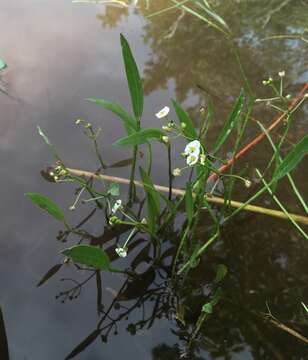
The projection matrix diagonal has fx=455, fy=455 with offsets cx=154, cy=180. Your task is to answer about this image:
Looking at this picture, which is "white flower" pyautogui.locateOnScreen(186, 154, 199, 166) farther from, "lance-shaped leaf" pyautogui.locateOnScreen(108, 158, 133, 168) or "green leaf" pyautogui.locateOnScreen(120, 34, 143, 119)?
"lance-shaped leaf" pyautogui.locateOnScreen(108, 158, 133, 168)

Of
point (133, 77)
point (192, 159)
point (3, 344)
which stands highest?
point (133, 77)

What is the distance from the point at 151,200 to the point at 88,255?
0.63 feet

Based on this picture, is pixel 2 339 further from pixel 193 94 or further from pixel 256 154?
pixel 193 94

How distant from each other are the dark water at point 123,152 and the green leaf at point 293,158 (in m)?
0.31

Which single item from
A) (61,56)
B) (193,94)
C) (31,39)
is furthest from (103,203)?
(31,39)

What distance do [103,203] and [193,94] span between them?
566 millimetres

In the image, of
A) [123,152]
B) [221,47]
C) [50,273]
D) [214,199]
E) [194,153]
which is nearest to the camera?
[194,153]

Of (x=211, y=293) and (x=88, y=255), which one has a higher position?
(x=88, y=255)

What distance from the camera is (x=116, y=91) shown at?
4.84 feet

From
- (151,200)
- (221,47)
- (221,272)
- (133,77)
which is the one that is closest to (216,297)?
(221,272)

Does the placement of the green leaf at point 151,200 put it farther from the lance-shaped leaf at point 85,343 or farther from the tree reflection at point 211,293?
the lance-shaped leaf at point 85,343

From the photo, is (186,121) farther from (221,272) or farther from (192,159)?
(221,272)

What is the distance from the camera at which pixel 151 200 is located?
956 millimetres

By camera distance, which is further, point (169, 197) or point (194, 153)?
point (169, 197)
